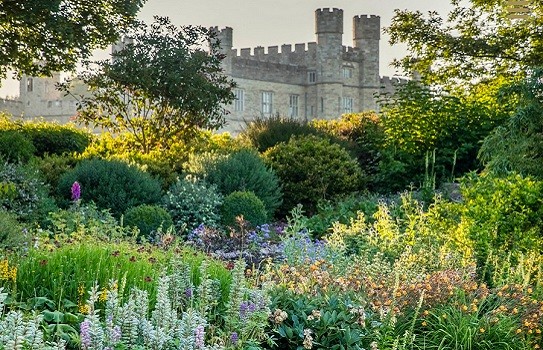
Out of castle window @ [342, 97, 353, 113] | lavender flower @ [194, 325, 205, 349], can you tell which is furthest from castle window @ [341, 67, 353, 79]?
lavender flower @ [194, 325, 205, 349]

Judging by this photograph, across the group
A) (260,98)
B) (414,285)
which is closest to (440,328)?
(414,285)

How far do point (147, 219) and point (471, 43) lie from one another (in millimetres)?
9001

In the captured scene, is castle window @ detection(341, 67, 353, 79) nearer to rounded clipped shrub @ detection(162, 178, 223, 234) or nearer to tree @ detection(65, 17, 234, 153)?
tree @ detection(65, 17, 234, 153)

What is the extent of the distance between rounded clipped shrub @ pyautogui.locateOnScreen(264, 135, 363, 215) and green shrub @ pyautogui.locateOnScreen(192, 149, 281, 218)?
753 millimetres

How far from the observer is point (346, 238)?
8086mm

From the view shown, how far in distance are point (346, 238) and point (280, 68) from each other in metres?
39.8

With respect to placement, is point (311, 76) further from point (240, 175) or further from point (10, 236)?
point (10, 236)

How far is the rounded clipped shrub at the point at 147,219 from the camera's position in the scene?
933cm

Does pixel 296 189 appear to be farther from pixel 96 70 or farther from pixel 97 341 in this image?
pixel 97 341

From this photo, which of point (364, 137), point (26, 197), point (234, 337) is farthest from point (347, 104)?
point (234, 337)

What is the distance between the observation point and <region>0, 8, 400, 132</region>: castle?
45.1 metres

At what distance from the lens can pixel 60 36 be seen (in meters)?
15.2

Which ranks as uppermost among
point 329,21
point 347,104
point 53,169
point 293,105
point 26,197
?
point 329,21

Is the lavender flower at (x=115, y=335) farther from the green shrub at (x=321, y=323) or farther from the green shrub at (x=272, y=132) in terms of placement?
the green shrub at (x=272, y=132)
